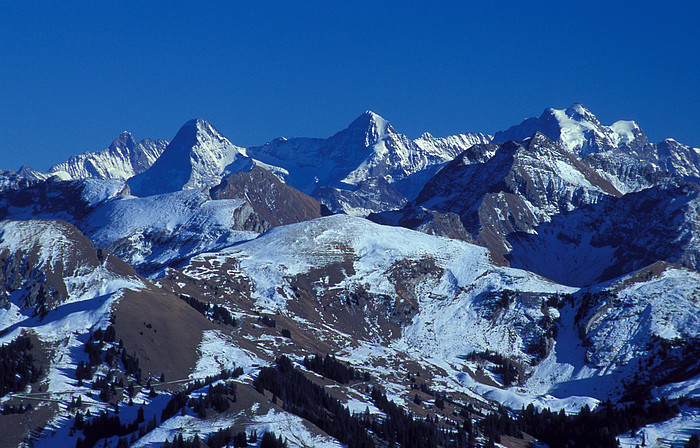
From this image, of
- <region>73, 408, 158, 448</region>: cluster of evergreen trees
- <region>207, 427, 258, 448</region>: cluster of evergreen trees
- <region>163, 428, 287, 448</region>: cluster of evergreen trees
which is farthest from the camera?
<region>73, 408, 158, 448</region>: cluster of evergreen trees

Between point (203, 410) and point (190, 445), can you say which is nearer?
point (190, 445)

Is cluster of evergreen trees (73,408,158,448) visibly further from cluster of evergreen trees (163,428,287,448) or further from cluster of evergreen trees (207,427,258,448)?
cluster of evergreen trees (207,427,258,448)

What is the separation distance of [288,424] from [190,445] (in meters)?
26.7

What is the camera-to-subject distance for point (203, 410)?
647 feet

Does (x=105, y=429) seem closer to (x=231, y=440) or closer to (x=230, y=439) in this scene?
(x=230, y=439)

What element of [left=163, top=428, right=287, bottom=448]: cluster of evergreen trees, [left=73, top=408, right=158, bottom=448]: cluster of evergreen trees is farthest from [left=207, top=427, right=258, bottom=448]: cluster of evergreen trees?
[left=73, top=408, right=158, bottom=448]: cluster of evergreen trees

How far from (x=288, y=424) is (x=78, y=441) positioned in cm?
4456

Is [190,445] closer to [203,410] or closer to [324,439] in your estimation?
[203,410]

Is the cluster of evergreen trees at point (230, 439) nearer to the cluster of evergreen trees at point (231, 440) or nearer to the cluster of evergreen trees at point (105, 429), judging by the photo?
the cluster of evergreen trees at point (231, 440)

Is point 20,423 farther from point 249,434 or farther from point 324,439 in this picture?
point 324,439

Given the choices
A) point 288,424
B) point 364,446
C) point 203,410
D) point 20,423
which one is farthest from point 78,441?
point 364,446

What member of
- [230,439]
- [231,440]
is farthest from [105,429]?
[231,440]

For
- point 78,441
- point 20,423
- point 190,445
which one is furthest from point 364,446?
point 20,423


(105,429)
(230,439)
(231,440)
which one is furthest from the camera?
(105,429)
